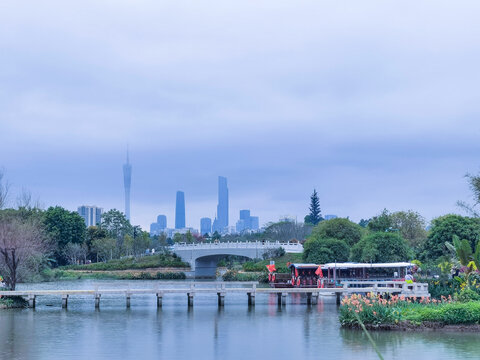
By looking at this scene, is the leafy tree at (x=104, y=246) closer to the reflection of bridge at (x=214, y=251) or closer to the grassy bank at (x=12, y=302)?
the reflection of bridge at (x=214, y=251)

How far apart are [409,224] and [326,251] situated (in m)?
27.2

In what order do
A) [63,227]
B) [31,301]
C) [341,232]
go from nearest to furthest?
[31,301]
[341,232]
[63,227]

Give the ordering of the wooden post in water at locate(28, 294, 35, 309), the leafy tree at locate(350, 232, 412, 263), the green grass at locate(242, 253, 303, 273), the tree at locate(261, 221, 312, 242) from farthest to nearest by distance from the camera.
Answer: the tree at locate(261, 221, 312, 242), the green grass at locate(242, 253, 303, 273), the leafy tree at locate(350, 232, 412, 263), the wooden post in water at locate(28, 294, 35, 309)

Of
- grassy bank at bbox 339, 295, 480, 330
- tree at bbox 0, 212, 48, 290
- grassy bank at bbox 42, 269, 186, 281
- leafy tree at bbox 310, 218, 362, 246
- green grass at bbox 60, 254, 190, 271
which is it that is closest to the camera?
grassy bank at bbox 339, 295, 480, 330

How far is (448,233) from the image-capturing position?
217 feet

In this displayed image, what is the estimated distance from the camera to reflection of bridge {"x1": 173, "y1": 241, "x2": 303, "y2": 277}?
9275cm

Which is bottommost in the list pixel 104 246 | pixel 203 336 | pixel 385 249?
pixel 203 336

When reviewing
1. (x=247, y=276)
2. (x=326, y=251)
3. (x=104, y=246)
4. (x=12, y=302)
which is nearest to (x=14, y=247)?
(x=12, y=302)

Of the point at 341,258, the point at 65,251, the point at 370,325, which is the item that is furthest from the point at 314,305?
the point at 65,251

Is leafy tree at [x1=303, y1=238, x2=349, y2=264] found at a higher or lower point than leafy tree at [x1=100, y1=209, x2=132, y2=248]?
lower

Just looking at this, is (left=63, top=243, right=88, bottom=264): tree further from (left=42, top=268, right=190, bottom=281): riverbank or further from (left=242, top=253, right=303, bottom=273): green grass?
(left=242, top=253, right=303, bottom=273): green grass

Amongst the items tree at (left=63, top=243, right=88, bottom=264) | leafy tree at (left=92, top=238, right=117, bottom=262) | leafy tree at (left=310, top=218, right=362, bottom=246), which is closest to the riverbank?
tree at (left=63, top=243, right=88, bottom=264)

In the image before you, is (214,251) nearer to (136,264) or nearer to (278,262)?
(278,262)

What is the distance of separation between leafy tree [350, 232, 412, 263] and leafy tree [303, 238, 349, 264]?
27.4ft
